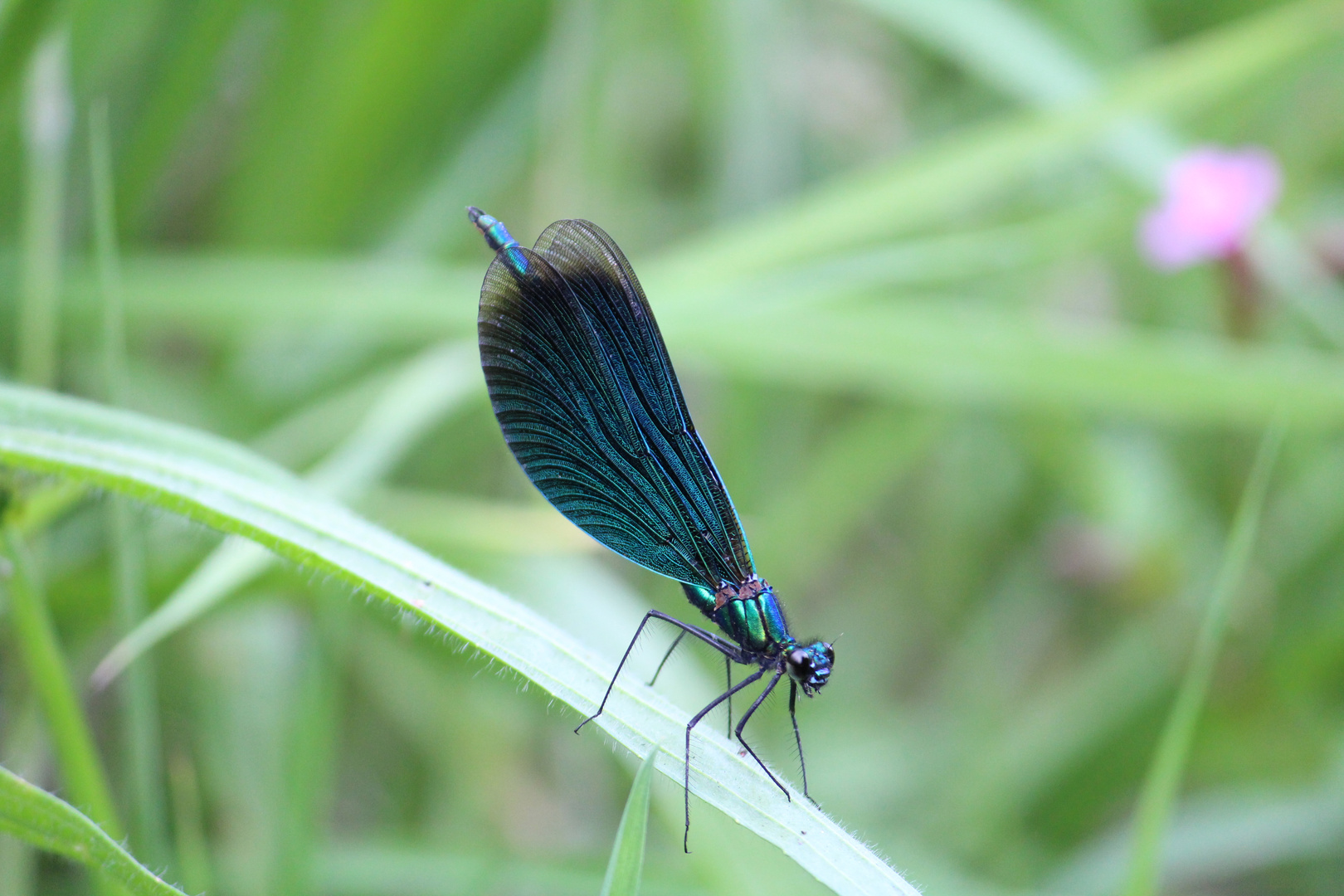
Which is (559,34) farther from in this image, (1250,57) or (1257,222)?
(1257,222)

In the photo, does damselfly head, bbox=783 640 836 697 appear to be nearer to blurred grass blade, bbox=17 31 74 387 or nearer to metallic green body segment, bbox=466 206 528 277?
metallic green body segment, bbox=466 206 528 277

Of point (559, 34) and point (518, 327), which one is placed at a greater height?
point (559, 34)

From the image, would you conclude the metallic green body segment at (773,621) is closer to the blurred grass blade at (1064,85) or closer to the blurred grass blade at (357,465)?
the blurred grass blade at (357,465)

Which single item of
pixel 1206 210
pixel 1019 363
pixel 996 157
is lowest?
pixel 1019 363

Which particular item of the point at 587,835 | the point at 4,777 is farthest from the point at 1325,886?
the point at 4,777

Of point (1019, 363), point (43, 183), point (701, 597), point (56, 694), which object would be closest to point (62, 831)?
point (56, 694)

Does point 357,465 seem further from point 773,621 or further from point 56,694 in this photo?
point 773,621

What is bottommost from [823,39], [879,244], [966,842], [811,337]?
[966,842]
